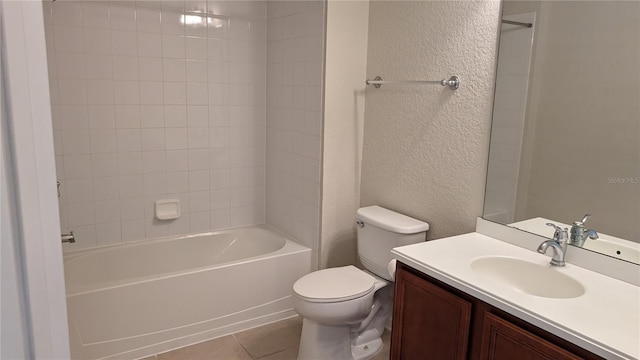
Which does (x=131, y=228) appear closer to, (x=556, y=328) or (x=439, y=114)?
(x=439, y=114)

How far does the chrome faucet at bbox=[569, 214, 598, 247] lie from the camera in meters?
1.72

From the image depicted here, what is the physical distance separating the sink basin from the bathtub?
1.36 metres

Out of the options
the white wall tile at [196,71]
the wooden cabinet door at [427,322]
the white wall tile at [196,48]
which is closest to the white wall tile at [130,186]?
the white wall tile at [196,71]

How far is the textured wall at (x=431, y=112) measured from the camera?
2.13 m

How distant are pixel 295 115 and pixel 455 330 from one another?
181 centimetres

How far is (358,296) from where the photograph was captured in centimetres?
227

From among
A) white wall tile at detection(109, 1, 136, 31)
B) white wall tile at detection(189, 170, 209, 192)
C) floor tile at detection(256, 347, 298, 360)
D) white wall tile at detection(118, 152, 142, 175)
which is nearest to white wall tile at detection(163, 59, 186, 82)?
white wall tile at detection(109, 1, 136, 31)

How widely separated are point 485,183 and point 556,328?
952 millimetres

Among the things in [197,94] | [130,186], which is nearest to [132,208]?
[130,186]

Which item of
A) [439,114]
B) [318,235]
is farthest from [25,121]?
[318,235]

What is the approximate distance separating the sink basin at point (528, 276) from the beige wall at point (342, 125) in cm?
121

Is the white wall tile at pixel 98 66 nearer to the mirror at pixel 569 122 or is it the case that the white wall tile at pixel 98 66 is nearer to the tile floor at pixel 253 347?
the tile floor at pixel 253 347

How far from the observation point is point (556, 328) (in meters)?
1.29

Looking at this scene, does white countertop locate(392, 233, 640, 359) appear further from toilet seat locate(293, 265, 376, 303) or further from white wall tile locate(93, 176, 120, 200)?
white wall tile locate(93, 176, 120, 200)
